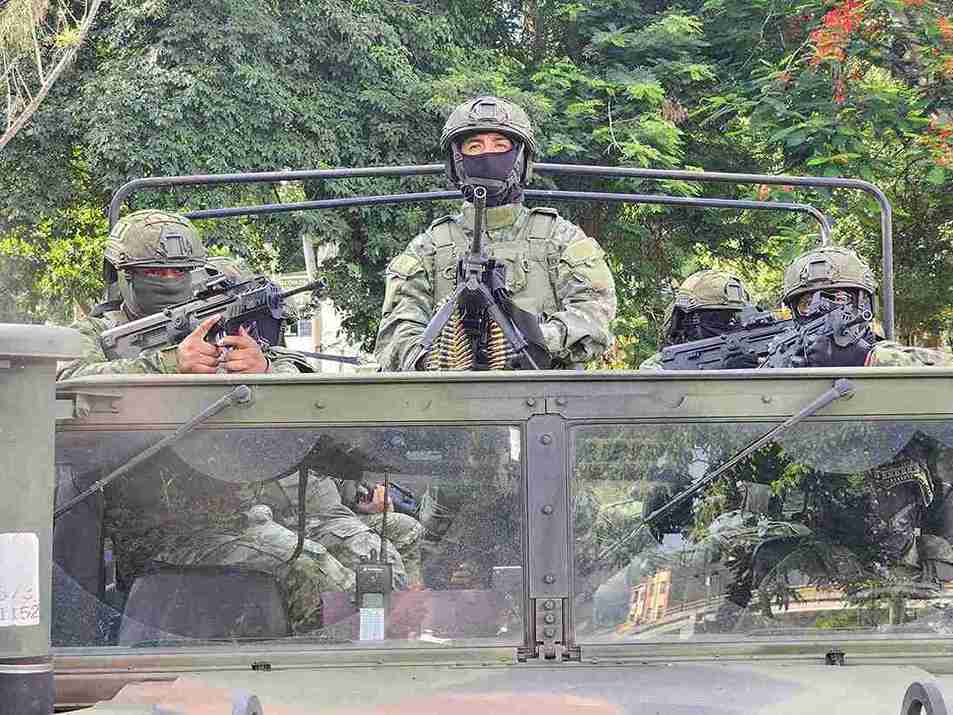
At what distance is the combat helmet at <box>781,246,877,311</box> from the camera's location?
611cm

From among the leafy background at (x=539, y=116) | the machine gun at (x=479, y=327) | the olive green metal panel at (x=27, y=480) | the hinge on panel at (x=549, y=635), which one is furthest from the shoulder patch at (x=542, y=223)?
the leafy background at (x=539, y=116)

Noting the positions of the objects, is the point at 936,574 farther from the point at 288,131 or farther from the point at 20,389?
the point at 288,131

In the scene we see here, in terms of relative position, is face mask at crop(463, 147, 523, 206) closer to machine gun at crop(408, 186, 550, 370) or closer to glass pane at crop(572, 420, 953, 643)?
machine gun at crop(408, 186, 550, 370)

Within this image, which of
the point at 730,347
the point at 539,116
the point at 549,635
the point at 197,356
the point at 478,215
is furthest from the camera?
the point at 539,116

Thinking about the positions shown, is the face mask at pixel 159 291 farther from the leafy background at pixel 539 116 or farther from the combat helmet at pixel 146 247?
the leafy background at pixel 539 116

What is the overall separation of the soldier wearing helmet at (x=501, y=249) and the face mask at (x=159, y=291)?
3.60 ft

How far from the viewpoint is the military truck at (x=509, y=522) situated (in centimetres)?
331

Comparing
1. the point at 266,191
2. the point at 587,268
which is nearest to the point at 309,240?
the point at 266,191

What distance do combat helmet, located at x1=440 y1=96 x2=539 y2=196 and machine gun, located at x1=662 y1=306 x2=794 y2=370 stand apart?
1.83m

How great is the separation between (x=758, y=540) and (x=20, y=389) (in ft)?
5.19

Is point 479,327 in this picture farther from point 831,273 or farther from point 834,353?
point 831,273

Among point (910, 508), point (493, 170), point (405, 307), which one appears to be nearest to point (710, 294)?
point (493, 170)

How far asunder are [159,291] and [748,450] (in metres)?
2.80

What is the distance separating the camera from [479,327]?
4273 millimetres
